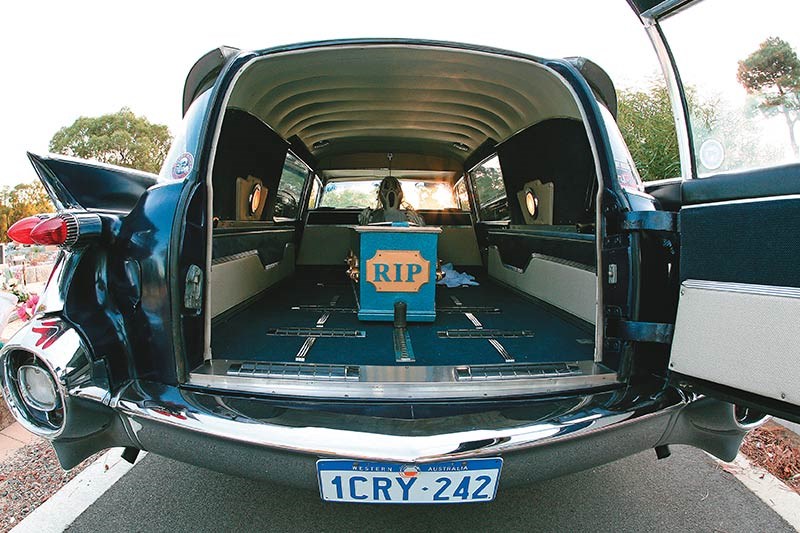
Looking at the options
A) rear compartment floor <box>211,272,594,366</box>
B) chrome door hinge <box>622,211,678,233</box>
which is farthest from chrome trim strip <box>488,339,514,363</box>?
chrome door hinge <box>622,211,678,233</box>

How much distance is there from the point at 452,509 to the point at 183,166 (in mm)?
1998

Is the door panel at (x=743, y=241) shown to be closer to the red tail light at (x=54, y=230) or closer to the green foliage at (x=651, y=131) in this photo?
the red tail light at (x=54, y=230)

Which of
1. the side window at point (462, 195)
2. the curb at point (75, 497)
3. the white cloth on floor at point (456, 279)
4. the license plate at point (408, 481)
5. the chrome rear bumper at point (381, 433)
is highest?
the side window at point (462, 195)

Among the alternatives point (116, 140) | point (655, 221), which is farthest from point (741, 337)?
point (116, 140)

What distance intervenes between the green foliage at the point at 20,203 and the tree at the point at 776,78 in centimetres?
1850

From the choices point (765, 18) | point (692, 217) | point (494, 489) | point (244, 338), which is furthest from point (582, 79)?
point (244, 338)

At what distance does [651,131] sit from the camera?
35.1ft

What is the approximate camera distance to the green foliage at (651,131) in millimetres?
9859

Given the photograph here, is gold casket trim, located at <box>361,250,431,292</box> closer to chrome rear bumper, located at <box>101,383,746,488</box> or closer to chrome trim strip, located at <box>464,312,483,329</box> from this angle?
chrome trim strip, located at <box>464,312,483,329</box>

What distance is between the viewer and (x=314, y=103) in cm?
396

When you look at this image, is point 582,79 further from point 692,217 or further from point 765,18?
point 692,217

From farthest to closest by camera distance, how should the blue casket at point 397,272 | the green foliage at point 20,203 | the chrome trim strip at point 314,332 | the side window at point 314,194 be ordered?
the green foliage at point 20,203 < the side window at point 314,194 < the blue casket at point 397,272 < the chrome trim strip at point 314,332

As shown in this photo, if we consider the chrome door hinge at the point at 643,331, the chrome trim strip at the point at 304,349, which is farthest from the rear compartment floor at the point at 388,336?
the chrome door hinge at the point at 643,331

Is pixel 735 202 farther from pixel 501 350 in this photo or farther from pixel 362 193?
pixel 362 193
